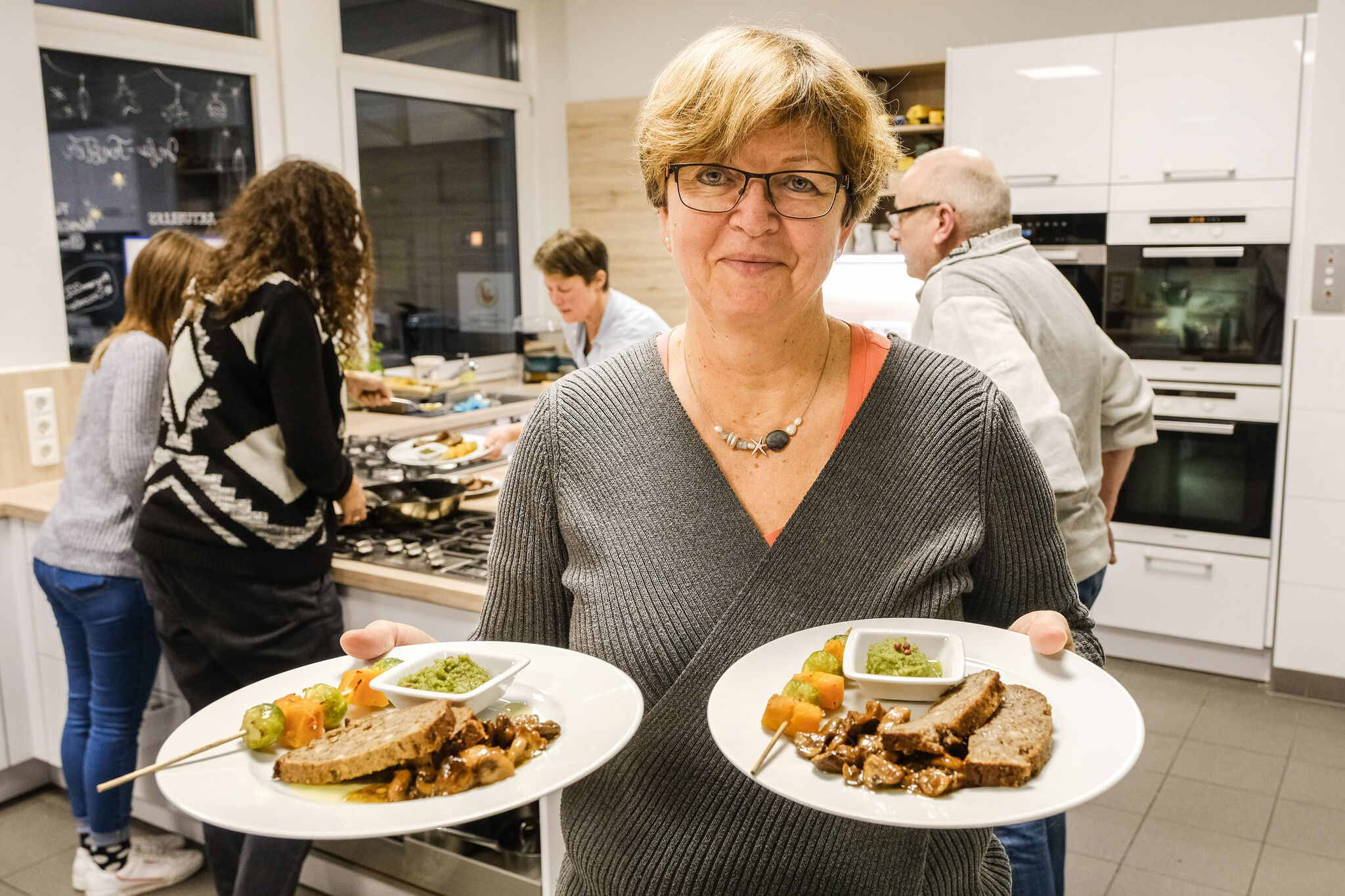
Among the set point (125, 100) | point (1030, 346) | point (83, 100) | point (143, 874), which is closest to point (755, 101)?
point (1030, 346)

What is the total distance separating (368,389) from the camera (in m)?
3.28

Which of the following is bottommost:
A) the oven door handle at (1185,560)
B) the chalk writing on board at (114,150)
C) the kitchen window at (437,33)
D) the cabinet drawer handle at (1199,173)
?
the oven door handle at (1185,560)

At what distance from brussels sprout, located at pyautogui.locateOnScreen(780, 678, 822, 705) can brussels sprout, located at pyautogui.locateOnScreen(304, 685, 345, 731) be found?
42 cm

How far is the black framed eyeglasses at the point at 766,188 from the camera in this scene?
1.01 m

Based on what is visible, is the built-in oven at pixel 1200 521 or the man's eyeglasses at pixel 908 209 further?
the built-in oven at pixel 1200 521

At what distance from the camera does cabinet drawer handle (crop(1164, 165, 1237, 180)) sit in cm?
369

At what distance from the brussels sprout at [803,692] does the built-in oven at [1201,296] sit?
11.3ft

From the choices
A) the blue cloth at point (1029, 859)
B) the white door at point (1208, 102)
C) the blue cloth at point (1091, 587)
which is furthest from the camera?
the white door at point (1208, 102)

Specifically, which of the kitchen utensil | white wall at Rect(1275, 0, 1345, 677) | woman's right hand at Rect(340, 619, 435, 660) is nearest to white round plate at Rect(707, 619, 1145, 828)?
woman's right hand at Rect(340, 619, 435, 660)

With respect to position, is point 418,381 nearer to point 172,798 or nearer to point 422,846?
point 422,846

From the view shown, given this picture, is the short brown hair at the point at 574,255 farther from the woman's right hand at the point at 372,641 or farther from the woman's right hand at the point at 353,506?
the woman's right hand at the point at 372,641

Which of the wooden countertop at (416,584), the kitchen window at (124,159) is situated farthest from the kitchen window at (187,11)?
the wooden countertop at (416,584)

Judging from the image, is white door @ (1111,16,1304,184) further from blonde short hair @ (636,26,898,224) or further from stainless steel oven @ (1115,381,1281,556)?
blonde short hair @ (636,26,898,224)

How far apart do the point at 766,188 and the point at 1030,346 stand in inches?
52.6
